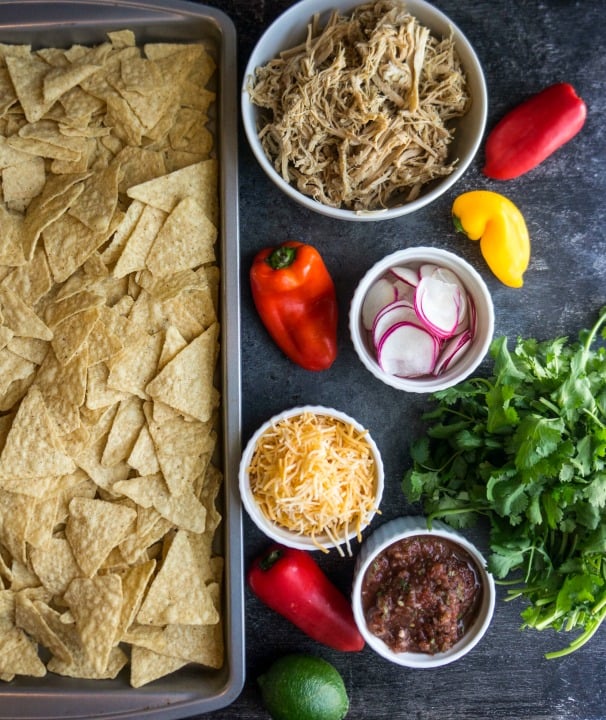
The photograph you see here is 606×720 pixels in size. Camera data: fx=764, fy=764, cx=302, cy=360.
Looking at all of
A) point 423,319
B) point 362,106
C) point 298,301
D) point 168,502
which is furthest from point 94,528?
point 362,106

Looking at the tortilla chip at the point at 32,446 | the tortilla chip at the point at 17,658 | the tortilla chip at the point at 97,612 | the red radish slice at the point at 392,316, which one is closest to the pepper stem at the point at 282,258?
the red radish slice at the point at 392,316

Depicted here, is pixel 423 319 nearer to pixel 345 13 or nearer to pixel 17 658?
pixel 345 13

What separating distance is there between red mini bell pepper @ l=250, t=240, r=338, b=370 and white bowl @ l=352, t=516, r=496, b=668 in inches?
23.1

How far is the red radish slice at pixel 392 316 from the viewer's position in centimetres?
225

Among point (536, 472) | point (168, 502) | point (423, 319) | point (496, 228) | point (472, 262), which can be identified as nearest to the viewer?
point (536, 472)

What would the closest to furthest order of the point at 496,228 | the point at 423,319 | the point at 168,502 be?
the point at 423,319 < the point at 168,502 < the point at 496,228

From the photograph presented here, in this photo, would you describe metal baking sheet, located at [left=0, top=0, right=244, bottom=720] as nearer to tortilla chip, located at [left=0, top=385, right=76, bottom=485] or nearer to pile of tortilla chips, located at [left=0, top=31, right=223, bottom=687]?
pile of tortilla chips, located at [left=0, top=31, right=223, bottom=687]

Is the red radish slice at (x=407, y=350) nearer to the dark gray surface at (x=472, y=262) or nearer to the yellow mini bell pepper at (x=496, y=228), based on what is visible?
the dark gray surface at (x=472, y=262)

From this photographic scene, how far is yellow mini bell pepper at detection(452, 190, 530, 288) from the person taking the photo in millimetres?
2408

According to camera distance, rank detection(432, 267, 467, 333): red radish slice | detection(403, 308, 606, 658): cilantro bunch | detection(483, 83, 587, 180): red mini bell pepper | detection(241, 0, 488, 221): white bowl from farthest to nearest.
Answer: detection(483, 83, 587, 180): red mini bell pepper
detection(432, 267, 467, 333): red radish slice
detection(241, 0, 488, 221): white bowl
detection(403, 308, 606, 658): cilantro bunch

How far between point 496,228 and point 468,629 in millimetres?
1260

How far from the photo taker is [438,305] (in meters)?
2.23

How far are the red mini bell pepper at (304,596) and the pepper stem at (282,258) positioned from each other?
2.90 ft

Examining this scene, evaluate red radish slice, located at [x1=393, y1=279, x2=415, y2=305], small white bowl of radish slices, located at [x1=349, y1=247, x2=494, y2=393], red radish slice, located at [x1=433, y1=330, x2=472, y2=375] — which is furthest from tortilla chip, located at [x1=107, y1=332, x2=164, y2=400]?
red radish slice, located at [x1=433, y1=330, x2=472, y2=375]
